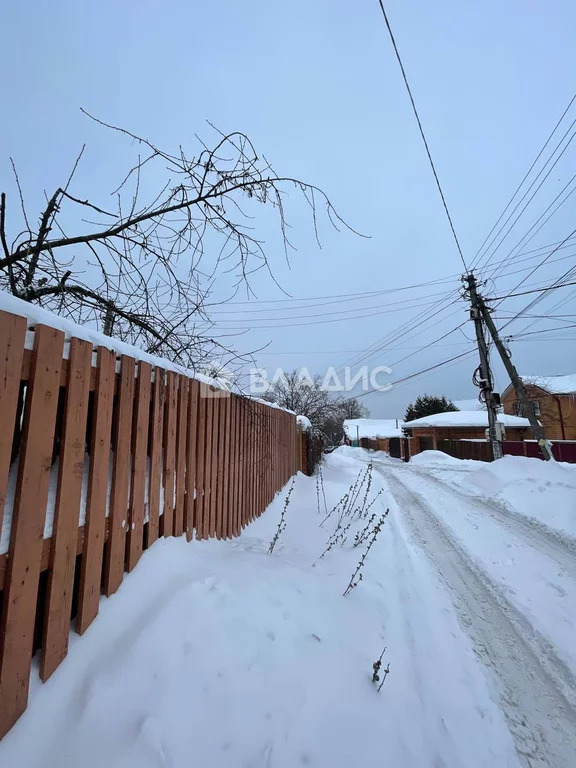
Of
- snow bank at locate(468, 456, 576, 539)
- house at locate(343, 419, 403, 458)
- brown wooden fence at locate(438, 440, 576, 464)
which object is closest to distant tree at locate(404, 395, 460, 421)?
house at locate(343, 419, 403, 458)

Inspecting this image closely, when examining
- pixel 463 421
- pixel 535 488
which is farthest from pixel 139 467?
pixel 463 421

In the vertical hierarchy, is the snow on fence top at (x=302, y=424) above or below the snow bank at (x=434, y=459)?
above

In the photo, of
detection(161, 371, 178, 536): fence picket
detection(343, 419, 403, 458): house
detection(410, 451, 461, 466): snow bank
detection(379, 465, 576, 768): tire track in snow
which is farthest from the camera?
detection(343, 419, 403, 458): house

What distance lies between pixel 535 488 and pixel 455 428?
20.9 meters

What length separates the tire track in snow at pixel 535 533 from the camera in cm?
415

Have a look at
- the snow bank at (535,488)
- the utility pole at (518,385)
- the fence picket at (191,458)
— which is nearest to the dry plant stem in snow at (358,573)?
the fence picket at (191,458)

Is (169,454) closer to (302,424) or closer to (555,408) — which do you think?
(302,424)

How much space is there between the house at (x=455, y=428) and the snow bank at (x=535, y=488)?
15055 mm

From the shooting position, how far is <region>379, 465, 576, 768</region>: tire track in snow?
174cm

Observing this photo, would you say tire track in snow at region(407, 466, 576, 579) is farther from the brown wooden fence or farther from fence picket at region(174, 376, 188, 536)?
the brown wooden fence

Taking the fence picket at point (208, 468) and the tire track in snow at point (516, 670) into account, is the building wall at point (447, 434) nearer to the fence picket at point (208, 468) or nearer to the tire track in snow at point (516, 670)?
the tire track in snow at point (516, 670)

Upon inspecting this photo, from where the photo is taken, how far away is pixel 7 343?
125 cm

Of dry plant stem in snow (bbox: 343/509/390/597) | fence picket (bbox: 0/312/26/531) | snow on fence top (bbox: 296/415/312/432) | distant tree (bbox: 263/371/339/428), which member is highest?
distant tree (bbox: 263/371/339/428)

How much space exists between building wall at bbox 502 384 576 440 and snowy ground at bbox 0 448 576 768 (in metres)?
34.0
